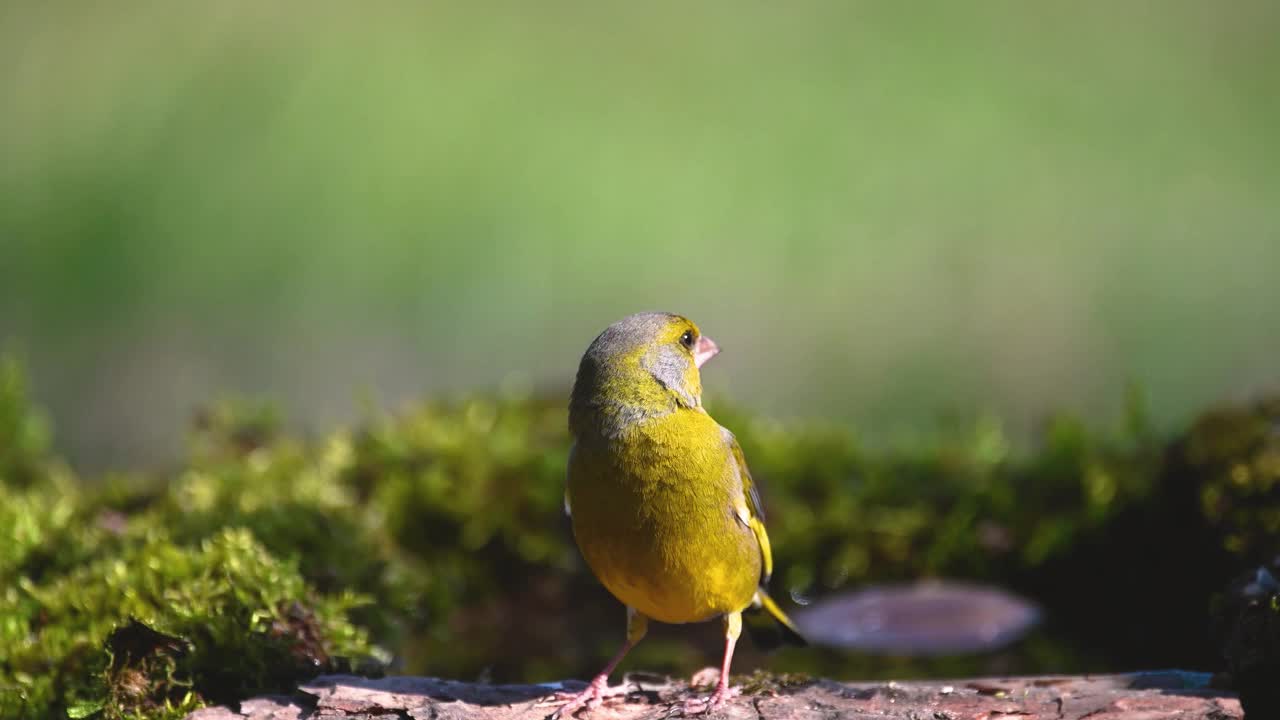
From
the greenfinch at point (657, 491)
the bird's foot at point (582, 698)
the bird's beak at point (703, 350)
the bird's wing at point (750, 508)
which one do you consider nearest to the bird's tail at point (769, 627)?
the bird's wing at point (750, 508)

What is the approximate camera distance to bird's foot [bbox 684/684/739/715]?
3.83m

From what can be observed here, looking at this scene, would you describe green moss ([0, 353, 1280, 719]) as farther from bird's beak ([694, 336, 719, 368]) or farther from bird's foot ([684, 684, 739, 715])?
bird's beak ([694, 336, 719, 368])

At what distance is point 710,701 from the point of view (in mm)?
3881

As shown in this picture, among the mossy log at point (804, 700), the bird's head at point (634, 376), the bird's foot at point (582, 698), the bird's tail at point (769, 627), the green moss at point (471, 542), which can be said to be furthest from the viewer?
the bird's tail at point (769, 627)

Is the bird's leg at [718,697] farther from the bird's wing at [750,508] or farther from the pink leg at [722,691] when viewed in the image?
the bird's wing at [750,508]

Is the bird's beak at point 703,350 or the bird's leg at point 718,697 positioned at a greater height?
the bird's beak at point 703,350

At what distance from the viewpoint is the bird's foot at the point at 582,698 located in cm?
387

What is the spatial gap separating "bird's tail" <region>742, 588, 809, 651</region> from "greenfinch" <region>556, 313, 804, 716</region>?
0.39 m

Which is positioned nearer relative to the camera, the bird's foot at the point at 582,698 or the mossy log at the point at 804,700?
the mossy log at the point at 804,700

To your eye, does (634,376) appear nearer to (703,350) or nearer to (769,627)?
(703,350)

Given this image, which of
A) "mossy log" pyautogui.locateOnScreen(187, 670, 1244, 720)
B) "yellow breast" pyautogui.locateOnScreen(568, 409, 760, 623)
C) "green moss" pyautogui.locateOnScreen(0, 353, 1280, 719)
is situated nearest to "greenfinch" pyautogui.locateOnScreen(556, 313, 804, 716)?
"yellow breast" pyautogui.locateOnScreen(568, 409, 760, 623)

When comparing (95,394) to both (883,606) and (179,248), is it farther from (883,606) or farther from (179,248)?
(883,606)

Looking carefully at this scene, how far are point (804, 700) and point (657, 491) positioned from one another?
2.56ft

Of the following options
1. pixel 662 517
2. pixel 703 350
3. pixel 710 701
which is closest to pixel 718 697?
pixel 710 701
